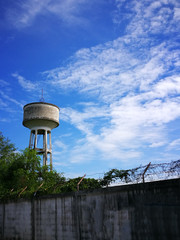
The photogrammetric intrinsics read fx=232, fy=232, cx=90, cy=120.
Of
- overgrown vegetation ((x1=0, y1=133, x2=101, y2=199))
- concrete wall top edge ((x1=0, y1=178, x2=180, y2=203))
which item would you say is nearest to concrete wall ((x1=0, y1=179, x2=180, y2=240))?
concrete wall top edge ((x1=0, y1=178, x2=180, y2=203))

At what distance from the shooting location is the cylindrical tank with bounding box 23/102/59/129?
2671cm

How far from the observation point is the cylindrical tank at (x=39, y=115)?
2671cm

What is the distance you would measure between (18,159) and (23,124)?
7.00m

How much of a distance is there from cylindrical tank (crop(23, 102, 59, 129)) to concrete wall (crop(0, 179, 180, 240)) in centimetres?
1396

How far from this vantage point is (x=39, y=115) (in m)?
26.6

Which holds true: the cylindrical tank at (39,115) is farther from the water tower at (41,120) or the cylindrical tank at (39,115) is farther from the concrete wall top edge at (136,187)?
the concrete wall top edge at (136,187)

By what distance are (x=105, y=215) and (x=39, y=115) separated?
18.9m

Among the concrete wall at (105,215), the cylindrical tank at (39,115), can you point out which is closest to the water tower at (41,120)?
the cylindrical tank at (39,115)

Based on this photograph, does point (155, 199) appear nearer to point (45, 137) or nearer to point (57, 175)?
point (57, 175)

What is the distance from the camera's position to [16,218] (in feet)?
45.1

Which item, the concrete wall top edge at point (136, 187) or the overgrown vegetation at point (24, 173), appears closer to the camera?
the concrete wall top edge at point (136, 187)

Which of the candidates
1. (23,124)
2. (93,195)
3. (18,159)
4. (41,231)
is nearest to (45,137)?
A: (23,124)

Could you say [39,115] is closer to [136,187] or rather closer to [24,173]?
[24,173]

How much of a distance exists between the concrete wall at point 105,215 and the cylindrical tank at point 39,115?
1396cm
